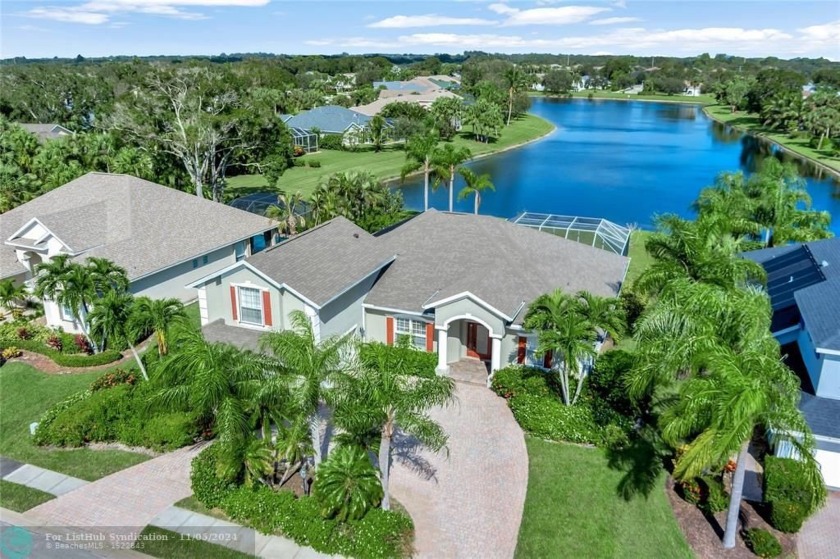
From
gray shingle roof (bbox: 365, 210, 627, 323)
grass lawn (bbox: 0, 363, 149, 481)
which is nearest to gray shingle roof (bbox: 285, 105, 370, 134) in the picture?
gray shingle roof (bbox: 365, 210, 627, 323)

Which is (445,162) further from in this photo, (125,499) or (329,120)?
(329,120)

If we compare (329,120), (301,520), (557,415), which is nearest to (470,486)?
(557,415)

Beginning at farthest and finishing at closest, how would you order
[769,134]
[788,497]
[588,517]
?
[769,134] < [588,517] < [788,497]

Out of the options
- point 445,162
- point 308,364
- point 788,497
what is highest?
point 445,162

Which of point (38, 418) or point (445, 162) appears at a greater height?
point (445, 162)

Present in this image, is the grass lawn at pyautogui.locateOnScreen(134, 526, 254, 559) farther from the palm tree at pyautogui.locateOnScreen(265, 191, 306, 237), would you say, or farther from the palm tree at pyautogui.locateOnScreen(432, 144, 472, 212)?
the palm tree at pyautogui.locateOnScreen(432, 144, 472, 212)
